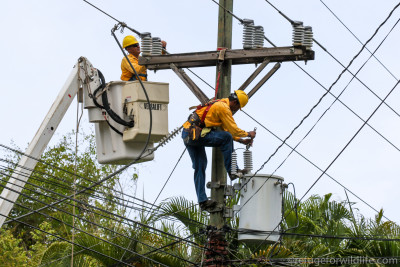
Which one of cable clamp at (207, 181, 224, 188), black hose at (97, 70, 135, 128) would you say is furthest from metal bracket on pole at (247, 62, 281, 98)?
black hose at (97, 70, 135, 128)

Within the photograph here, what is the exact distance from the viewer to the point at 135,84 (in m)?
15.0

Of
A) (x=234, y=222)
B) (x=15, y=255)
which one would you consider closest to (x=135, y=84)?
(x=234, y=222)

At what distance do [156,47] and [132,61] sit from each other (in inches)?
38.7

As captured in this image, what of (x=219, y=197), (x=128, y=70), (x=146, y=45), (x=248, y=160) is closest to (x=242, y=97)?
(x=248, y=160)

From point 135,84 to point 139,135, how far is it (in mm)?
707

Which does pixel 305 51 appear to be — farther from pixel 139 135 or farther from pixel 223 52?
pixel 139 135

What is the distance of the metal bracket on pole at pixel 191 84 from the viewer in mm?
14883

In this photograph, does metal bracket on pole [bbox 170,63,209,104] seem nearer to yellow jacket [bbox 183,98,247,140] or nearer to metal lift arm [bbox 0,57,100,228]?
yellow jacket [bbox 183,98,247,140]

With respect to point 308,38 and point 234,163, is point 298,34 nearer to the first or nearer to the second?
point 308,38

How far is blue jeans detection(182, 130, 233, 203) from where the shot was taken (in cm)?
1453

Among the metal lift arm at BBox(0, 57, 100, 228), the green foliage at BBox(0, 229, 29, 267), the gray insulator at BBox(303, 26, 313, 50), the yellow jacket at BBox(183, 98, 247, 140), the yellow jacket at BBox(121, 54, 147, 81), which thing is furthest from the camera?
the green foliage at BBox(0, 229, 29, 267)

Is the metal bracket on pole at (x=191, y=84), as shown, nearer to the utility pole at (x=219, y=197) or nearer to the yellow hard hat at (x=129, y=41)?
the utility pole at (x=219, y=197)

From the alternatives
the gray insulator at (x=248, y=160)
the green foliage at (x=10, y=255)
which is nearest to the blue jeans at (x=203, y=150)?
the gray insulator at (x=248, y=160)

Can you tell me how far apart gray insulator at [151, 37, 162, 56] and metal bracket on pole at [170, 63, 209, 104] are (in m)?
0.30
